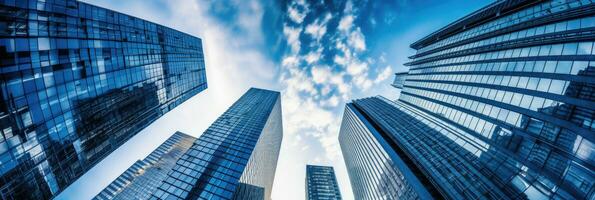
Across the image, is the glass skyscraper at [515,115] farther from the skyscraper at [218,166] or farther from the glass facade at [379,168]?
Result: the skyscraper at [218,166]

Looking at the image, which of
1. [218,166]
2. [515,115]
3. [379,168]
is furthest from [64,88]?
[515,115]

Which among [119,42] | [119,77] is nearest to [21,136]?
[119,77]

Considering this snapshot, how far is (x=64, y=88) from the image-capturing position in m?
27.9

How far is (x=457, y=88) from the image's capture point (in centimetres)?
5288

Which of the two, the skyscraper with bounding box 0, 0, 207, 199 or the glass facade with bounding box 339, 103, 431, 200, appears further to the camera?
the glass facade with bounding box 339, 103, 431, 200

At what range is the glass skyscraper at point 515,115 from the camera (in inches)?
971

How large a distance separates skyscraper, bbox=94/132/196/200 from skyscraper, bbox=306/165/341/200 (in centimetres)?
7090

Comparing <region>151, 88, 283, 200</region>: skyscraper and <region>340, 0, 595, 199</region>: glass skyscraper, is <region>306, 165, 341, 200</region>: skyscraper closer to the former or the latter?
<region>151, 88, 283, 200</region>: skyscraper

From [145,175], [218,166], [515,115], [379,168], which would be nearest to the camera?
[515,115]

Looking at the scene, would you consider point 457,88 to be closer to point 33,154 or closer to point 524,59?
point 524,59

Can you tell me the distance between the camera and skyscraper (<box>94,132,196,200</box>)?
339 feet

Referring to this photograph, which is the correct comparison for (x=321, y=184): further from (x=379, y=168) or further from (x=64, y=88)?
(x=64, y=88)

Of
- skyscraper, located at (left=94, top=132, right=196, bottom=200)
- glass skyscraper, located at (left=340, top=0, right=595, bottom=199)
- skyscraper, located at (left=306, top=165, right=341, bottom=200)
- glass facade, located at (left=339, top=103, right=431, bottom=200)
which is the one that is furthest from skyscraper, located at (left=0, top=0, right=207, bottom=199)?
skyscraper, located at (left=306, top=165, right=341, bottom=200)

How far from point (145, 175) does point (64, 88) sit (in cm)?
10547
